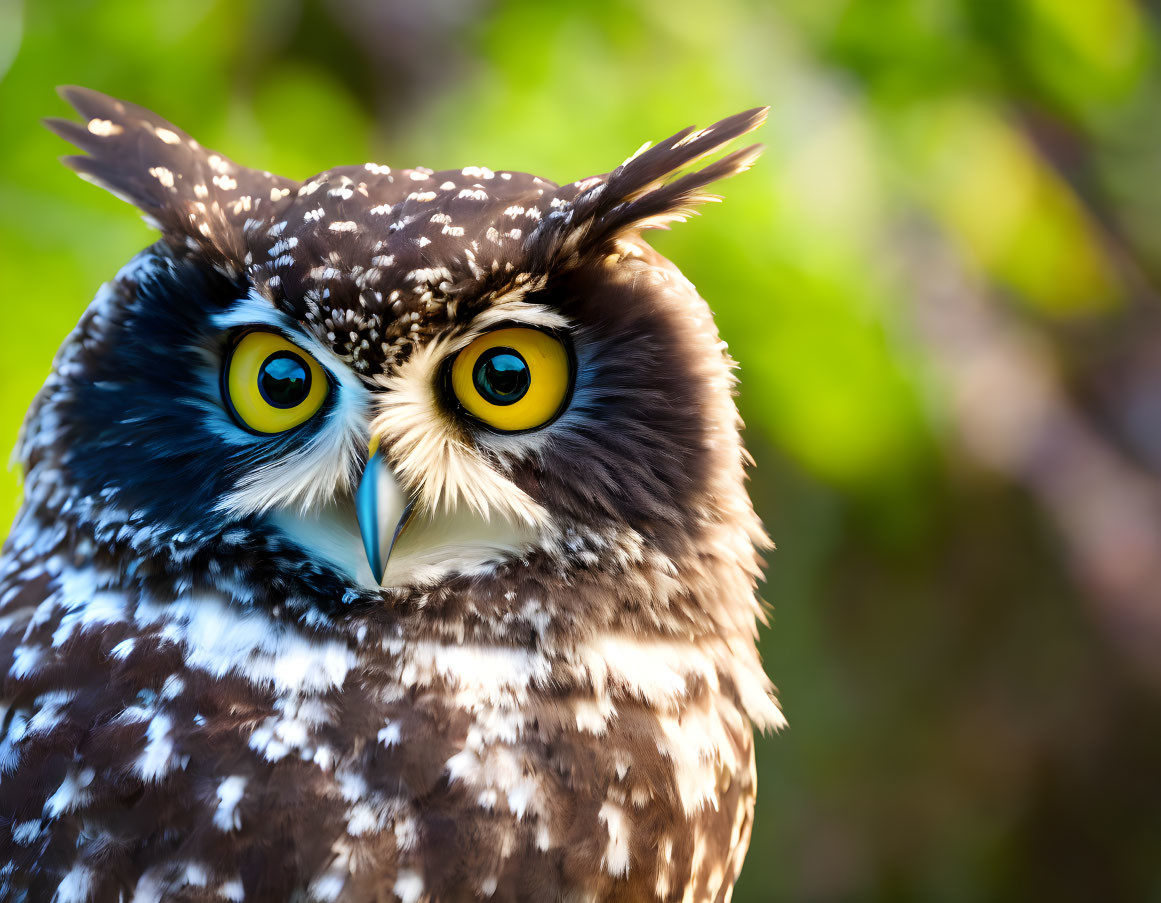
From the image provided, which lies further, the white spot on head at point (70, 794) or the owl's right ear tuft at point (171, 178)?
the owl's right ear tuft at point (171, 178)

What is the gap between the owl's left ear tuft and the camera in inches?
44.4

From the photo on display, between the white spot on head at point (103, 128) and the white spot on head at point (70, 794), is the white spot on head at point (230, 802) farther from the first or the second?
the white spot on head at point (103, 128)

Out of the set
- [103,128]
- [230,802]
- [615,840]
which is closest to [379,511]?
[230,802]

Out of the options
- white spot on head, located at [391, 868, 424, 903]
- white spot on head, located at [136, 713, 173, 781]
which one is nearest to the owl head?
white spot on head, located at [136, 713, 173, 781]

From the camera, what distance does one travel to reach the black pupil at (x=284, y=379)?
1143 millimetres

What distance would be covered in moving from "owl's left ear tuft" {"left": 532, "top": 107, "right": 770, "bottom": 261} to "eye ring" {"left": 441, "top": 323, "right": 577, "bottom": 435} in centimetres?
10

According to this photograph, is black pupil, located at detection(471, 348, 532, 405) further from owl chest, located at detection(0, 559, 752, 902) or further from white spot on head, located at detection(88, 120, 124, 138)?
white spot on head, located at detection(88, 120, 124, 138)

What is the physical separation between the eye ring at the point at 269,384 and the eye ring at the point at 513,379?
0.14 metres

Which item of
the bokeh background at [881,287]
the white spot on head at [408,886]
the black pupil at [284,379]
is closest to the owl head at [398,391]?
the black pupil at [284,379]

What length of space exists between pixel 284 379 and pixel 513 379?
236mm

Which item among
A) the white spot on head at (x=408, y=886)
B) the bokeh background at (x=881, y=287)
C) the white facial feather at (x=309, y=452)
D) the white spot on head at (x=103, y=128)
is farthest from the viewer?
the bokeh background at (x=881, y=287)

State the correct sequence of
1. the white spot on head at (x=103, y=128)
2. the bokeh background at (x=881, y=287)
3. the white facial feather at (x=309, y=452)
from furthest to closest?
the bokeh background at (x=881, y=287) < the white spot on head at (x=103, y=128) < the white facial feather at (x=309, y=452)

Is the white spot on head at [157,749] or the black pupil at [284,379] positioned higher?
the black pupil at [284,379]

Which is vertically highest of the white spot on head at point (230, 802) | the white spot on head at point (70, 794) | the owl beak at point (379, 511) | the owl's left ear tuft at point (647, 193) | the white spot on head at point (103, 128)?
the owl's left ear tuft at point (647, 193)
